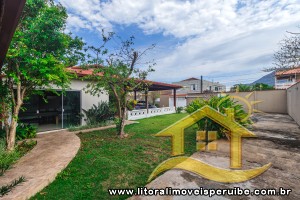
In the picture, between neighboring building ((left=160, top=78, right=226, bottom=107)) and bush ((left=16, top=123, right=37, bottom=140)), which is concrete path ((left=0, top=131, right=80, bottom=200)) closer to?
bush ((left=16, top=123, right=37, bottom=140))

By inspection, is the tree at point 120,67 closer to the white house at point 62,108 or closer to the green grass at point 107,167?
the green grass at point 107,167

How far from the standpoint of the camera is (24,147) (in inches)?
204

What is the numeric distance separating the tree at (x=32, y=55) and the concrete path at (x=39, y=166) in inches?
39.0

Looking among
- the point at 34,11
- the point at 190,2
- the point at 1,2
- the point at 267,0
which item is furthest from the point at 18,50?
the point at 267,0

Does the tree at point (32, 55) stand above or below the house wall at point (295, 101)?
above

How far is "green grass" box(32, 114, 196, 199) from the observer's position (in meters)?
2.96

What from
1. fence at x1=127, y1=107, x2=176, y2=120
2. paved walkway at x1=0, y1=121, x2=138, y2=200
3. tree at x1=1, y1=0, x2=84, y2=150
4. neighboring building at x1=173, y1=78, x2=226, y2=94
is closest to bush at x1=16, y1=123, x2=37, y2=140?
paved walkway at x1=0, y1=121, x2=138, y2=200

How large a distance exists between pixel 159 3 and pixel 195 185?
7713 millimetres

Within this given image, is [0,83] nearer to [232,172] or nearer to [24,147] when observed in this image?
[24,147]

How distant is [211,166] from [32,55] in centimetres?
589

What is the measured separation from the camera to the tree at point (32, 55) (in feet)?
14.6

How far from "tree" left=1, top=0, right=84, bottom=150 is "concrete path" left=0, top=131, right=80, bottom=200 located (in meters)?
0.99

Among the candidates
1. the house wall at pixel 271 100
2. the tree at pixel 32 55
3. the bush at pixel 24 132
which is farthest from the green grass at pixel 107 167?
the house wall at pixel 271 100

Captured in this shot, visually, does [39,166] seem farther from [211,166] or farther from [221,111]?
[221,111]
